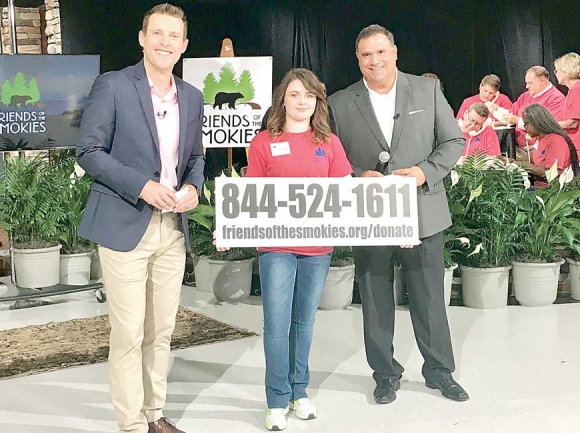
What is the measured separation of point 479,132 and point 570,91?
86cm

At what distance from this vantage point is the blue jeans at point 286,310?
9.86 ft

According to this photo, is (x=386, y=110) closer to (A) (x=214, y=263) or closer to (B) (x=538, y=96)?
(A) (x=214, y=263)

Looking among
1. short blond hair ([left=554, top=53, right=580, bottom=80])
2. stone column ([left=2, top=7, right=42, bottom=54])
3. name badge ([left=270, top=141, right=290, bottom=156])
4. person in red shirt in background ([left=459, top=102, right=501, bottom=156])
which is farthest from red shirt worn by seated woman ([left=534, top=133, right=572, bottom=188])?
stone column ([left=2, top=7, right=42, bottom=54])

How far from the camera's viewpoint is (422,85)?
3299mm

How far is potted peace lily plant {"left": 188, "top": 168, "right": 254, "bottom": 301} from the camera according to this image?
5.27 metres

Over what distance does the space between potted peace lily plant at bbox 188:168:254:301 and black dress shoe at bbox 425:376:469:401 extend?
206cm

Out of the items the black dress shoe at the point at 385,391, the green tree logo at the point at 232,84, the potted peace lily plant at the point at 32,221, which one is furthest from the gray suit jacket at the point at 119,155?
the green tree logo at the point at 232,84

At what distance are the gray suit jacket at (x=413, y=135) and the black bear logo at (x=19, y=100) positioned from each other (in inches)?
97.0

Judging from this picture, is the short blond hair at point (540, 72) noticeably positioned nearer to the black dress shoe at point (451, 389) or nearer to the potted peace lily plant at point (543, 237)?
the potted peace lily plant at point (543, 237)

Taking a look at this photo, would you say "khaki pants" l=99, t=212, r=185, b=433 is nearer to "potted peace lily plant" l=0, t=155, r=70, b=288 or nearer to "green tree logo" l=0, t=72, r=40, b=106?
"green tree logo" l=0, t=72, r=40, b=106

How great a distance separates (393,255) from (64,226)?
2.89 meters

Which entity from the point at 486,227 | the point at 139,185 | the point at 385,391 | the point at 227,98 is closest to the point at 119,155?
the point at 139,185

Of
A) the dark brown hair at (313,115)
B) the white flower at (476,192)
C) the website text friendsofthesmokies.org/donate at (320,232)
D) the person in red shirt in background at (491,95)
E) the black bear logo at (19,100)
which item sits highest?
the person in red shirt in background at (491,95)

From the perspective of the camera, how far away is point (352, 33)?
837cm
